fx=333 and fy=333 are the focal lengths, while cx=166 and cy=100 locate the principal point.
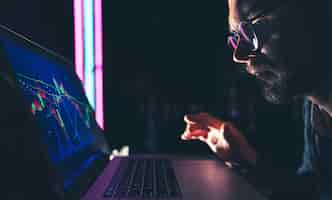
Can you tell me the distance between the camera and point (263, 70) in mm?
957

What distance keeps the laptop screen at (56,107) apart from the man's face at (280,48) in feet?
1.64

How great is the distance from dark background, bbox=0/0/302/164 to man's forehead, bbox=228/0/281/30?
1.27 m

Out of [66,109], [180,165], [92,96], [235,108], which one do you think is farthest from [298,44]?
[235,108]

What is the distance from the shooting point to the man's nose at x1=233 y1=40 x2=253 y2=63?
2.94ft

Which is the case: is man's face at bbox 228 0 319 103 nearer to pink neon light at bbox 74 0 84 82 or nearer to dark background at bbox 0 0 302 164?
pink neon light at bbox 74 0 84 82

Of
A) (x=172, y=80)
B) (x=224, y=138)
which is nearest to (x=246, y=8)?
(x=224, y=138)

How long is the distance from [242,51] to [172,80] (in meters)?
1.31

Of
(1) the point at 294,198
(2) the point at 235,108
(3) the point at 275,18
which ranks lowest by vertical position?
(1) the point at 294,198

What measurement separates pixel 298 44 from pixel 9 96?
689mm

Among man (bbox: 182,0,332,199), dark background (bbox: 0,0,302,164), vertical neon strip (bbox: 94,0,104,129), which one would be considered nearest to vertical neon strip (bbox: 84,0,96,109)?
vertical neon strip (bbox: 94,0,104,129)

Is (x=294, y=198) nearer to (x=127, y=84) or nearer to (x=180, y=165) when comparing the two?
(x=180, y=165)

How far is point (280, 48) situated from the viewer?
0.88 m

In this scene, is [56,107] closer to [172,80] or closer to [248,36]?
[248,36]

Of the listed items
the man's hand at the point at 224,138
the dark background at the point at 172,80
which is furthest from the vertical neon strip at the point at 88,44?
the man's hand at the point at 224,138
